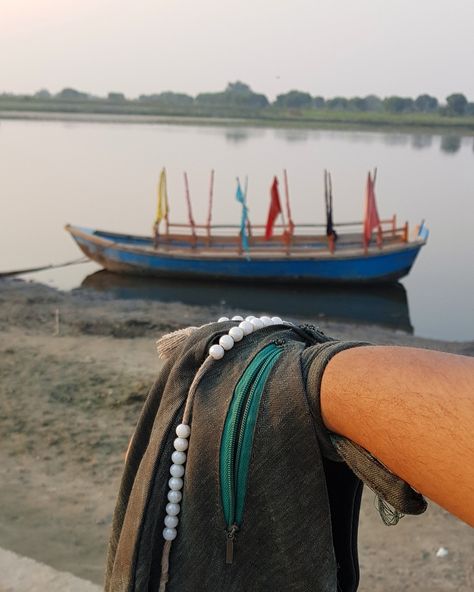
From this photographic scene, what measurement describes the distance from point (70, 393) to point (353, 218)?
20.0 metres

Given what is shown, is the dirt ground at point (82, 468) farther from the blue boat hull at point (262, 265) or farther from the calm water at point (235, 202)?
the calm water at point (235, 202)

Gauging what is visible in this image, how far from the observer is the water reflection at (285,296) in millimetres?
14930

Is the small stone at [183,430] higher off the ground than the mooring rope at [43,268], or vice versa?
the small stone at [183,430]

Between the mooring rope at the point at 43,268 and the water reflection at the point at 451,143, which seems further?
the water reflection at the point at 451,143

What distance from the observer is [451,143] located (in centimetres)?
7662

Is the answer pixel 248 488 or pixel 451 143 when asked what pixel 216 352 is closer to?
pixel 248 488

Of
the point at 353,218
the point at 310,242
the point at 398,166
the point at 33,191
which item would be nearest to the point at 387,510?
the point at 310,242

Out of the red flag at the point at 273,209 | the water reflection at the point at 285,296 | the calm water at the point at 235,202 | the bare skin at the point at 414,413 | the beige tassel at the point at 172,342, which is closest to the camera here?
the bare skin at the point at 414,413

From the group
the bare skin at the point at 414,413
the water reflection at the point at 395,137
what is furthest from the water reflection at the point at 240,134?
the bare skin at the point at 414,413

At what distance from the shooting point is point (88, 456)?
17.6ft

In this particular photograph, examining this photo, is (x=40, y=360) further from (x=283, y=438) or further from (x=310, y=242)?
(x=310, y=242)

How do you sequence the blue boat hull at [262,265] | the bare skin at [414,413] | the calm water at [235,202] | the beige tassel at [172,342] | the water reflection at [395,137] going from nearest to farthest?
the bare skin at [414,413], the beige tassel at [172,342], the calm water at [235,202], the blue boat hull at [262,265], the water reflection at [395,137]

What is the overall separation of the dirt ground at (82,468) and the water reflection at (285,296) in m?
5.66

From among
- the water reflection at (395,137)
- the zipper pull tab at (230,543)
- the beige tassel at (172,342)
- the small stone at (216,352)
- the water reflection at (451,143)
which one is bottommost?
the water reflection at (451,143)
